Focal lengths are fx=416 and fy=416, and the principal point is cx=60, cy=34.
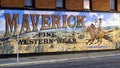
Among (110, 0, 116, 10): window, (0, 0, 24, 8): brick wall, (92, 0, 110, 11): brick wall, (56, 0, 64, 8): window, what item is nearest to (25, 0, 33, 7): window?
(0, 0, 24, 8): brick wall

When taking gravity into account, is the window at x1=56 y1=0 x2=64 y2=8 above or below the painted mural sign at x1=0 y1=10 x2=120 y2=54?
Result: above

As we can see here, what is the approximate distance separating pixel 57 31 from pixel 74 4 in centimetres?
252

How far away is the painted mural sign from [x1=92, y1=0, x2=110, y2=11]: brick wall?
15.6 inches

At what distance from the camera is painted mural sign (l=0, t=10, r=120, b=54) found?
93.7 feet

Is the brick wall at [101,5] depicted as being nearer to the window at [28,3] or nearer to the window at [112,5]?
the window at [112,5]

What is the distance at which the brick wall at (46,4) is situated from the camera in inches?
1172

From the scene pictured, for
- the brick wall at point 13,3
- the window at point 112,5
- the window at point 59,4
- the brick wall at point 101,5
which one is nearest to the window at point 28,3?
the brick wall at point 13,3

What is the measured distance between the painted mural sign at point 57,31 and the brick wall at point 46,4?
43cm

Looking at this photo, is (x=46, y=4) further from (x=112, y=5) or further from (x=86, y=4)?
(x=112, y=5)

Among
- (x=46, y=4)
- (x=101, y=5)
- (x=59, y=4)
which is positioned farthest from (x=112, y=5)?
(x=46, y=4)

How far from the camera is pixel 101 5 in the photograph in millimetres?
32844

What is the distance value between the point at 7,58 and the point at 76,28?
20.6 feet

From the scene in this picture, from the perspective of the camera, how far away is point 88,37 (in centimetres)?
3228

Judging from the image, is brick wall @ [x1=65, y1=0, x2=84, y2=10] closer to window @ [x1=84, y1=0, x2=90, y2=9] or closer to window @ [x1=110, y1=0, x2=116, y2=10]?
window @ [x1=84, y1=0, x2=90, y2=9]
